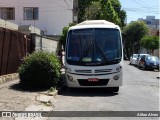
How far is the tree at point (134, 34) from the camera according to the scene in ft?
244

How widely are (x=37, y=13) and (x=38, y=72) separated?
30.4m

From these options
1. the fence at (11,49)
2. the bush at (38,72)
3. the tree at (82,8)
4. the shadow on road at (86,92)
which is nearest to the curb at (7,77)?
the fence at (11,49)

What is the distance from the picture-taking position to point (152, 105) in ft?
38.3

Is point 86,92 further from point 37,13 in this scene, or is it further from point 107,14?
point 107,14

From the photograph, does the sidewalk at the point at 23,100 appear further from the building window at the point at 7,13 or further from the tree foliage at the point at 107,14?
the tree foliage at the point at 107,14

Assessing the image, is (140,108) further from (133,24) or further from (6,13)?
(133,24)

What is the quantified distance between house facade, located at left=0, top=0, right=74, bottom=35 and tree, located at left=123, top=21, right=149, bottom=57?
3319 centimetres

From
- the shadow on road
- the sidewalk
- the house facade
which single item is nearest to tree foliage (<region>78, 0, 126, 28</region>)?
the house facade

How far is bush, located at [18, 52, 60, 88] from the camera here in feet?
46.3

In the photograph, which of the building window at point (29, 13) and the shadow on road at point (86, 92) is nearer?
the shadow on road at point (86, 92)

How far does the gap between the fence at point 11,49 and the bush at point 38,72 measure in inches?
88.8

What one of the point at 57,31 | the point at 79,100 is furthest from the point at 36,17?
the point at 79,100

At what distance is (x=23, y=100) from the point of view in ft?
36.0

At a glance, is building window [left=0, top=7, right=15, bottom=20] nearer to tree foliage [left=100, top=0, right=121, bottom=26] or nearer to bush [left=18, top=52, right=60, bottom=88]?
tree foliage [left=100, top=0, right=121, bottom=26]
